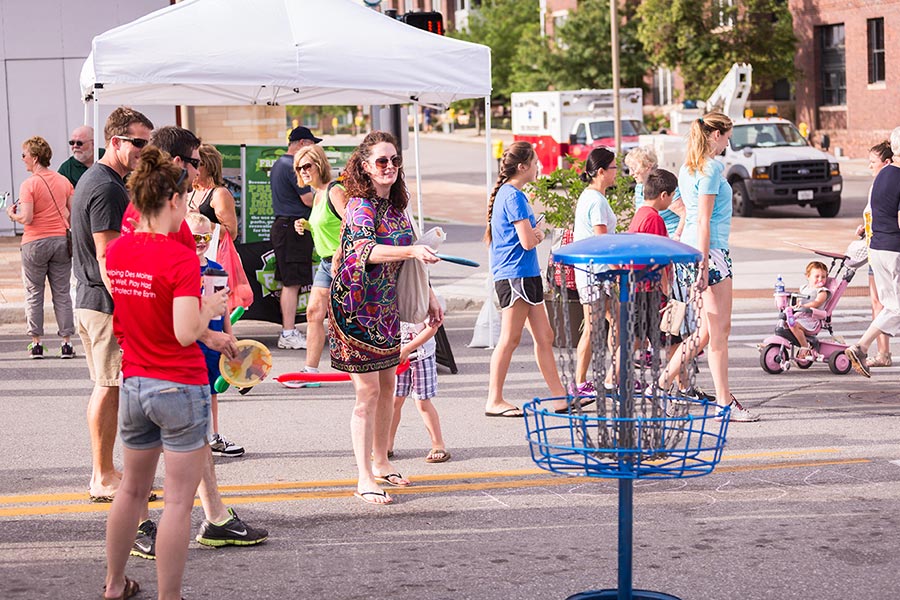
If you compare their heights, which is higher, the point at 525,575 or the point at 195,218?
the point at 195,218

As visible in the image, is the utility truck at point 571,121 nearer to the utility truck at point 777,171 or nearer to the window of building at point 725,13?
the utility truck at point 777,171

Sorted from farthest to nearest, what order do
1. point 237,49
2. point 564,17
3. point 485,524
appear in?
point 564,17 < point 237,49 < point 485,524

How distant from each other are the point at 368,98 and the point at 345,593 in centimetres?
918

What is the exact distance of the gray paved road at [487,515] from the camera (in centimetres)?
554

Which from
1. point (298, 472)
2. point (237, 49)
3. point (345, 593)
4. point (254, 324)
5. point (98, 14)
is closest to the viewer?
point (345, 593)

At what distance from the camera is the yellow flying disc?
19.8 feet

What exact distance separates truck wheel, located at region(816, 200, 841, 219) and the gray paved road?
54.2 feet

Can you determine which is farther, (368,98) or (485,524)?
(368,98)

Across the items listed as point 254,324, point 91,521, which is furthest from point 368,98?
point 91,521

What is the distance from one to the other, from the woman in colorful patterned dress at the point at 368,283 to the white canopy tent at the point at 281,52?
14.5 feet

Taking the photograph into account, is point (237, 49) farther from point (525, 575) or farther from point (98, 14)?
point (98, 14)

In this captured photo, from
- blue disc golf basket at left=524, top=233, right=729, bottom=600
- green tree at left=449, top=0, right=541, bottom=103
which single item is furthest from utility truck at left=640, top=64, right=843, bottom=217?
green tree at left=449, top=0, right=541, bottom=103

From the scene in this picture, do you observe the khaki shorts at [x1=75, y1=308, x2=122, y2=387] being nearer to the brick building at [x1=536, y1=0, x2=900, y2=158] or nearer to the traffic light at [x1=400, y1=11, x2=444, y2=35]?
the traffic light at [x1=400, y1=11, x2=444, y2=35]

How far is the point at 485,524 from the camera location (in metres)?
6.40
